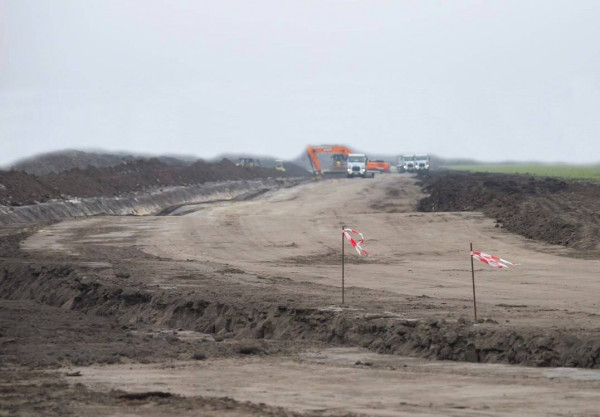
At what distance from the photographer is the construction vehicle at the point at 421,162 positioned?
111 metres

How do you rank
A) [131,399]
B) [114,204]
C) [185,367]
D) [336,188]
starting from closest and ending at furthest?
1. [131,399]
2. [185,367]
3. [114,204]
4. [336,188]

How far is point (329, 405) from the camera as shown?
1031 cm

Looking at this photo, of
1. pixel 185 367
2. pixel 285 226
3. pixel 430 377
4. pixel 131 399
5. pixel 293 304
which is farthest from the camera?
pixel 285 226

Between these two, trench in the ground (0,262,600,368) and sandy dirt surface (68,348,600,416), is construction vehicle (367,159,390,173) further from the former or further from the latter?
sandy dirt surface (68,348,600,416)

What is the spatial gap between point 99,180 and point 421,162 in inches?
2235

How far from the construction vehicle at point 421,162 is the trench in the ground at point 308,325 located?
293 feet

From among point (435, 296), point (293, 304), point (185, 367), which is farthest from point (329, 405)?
point (435, 296)

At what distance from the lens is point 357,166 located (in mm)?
95500

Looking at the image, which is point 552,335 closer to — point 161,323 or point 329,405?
point 329,405

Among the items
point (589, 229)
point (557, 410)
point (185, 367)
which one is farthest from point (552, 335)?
point (589, 229)

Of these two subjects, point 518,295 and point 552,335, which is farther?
point 518,295

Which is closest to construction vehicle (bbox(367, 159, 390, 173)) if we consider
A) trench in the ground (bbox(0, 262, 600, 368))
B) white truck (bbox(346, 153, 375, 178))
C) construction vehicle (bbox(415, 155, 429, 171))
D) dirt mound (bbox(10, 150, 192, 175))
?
construction vehicle (bbox(415, 155, 429, 171))

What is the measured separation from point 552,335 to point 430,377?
2495mm

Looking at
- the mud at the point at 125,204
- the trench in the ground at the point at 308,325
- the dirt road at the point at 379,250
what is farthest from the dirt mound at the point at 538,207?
the trench in the ground at the point at 308,325
